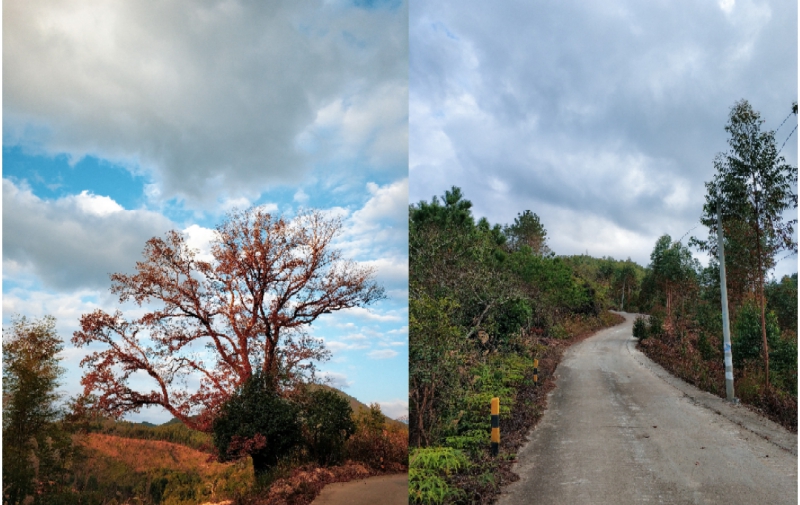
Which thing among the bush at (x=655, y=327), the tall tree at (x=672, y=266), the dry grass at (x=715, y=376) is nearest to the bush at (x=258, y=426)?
the dry grass at (x=715, y=376)

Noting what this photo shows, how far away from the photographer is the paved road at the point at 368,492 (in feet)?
7.59

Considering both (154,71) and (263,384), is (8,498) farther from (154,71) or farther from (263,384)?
(154,71)

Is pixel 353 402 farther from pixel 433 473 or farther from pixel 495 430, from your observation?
pixel 495 430

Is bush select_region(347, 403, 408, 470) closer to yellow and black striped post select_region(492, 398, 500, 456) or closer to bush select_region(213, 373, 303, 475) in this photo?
bush select_region(213, 373, 303, 475)

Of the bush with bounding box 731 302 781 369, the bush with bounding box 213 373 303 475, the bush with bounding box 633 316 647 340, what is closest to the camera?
the bush with bounding box 213 373 303 475

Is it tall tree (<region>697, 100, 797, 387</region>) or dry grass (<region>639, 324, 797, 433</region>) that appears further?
tall tree (<region>697, 100, 797, 387</region>)

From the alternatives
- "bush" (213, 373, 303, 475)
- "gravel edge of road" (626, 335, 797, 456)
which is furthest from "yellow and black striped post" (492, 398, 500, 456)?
"gravel edge of road" (626, 335, 797, 456)

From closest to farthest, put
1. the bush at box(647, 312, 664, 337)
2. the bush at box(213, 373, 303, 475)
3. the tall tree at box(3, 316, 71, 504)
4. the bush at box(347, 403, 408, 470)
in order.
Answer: the tall tree at box(3, 316, 71, 504) < the bush at box(213, 373, 303, 475) < the bush at box(347, 403, 408, 470) < the bush at box(647, 312, 664, 337)

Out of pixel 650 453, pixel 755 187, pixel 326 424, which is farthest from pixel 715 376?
pixel 326 424

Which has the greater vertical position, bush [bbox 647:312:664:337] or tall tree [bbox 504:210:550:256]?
tall tree [bbox 504:210:550:256]

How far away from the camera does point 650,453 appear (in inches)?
149

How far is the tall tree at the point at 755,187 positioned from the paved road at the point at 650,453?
71.7 inches

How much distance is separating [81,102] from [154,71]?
1.13 ft

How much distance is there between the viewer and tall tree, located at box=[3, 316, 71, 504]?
1.88 m
